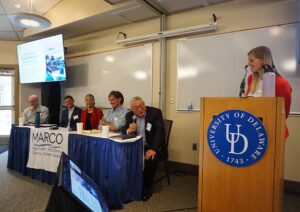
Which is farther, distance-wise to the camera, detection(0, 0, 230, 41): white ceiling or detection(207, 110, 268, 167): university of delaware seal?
detection(0, 0, 230, 41): white ceiling

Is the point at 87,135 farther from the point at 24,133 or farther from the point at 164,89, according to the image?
the point at 164,89

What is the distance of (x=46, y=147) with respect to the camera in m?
2.85

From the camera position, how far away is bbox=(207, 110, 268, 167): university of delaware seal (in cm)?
120

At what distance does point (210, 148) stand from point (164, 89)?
7.77ft

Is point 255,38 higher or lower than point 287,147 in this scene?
higher

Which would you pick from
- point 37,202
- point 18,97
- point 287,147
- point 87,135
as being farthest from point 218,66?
point 18,97

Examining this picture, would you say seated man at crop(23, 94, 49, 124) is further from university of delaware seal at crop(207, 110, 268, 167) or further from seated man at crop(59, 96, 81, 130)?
university of delaware seal at crop(207, 110, 268, 167)

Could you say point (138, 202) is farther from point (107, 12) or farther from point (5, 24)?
point (5, 24)

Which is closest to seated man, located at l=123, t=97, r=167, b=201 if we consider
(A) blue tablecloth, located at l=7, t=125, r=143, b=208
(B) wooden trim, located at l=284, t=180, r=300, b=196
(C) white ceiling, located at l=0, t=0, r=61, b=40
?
(A) blue tablecloth, located at l=7, t=125, r=143, b=208

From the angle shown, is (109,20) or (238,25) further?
(109,20)

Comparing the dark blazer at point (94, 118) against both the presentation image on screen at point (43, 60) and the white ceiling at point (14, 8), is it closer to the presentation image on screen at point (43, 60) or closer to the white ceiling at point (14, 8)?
the presentation image on screen at point (43, 60)

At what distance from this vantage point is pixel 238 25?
307cm

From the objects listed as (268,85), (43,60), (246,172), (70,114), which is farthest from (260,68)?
(43,60)

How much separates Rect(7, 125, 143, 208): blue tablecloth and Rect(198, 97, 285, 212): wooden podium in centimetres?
101
